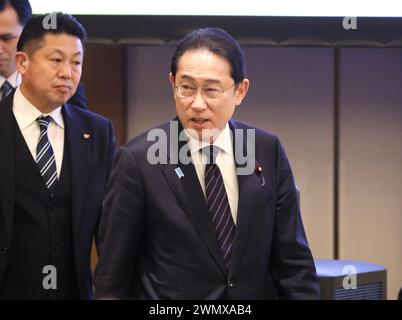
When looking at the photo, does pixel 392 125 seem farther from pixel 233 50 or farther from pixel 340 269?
pixel 233 50

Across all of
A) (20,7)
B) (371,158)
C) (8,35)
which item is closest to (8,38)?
(8,35)

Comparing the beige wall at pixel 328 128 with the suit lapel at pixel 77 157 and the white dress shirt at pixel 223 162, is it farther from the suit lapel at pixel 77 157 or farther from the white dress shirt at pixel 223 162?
the white dress shirt at pixel 223 162

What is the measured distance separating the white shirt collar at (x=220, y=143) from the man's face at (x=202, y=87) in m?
0.02

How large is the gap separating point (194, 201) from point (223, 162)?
0.15 m

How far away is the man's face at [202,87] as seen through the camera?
1.95 meters

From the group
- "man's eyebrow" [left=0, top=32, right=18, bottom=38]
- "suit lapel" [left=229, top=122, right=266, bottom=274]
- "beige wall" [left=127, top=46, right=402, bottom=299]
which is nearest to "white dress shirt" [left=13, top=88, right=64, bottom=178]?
"man's eyebrow" [left=0, top=32, right=18, bottom=38]

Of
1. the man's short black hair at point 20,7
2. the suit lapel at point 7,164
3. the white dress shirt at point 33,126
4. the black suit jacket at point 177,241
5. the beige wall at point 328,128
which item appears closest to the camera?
the black suit jacket at point 177,241

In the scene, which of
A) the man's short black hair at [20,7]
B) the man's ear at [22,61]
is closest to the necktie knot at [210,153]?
the man's ear at [22,61]

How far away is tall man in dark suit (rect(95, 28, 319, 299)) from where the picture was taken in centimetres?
190

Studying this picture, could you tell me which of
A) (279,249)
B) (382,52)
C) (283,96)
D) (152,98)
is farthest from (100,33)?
(279,249)

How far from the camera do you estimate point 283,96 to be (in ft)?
12.5

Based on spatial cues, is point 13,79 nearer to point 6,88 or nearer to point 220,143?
point 6,88

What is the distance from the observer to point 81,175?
2213 mm
